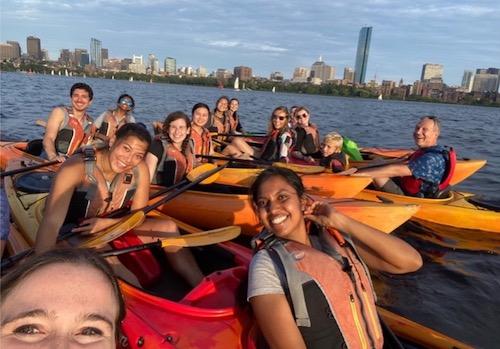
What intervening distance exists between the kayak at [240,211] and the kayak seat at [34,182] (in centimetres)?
143

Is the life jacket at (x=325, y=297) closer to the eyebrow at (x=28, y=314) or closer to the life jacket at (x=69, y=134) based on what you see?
the eyebrow at (x=28, y=314)

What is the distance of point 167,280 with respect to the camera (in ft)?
11.2

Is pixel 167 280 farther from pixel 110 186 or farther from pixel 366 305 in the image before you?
pixel 366 305

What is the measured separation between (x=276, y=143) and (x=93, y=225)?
4740 mm

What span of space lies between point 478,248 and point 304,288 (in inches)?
197

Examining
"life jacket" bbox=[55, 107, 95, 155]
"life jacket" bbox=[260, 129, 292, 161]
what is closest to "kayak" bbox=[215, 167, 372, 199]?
"life jacket" bbox=[260, 129, 292, 161]

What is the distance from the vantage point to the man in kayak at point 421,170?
5.66 metres

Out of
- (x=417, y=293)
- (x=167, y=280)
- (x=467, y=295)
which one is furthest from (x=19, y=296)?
(x=467, y=295)

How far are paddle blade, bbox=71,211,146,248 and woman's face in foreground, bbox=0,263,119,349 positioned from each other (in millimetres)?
1874

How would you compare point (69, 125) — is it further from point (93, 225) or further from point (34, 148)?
point (93, 225)

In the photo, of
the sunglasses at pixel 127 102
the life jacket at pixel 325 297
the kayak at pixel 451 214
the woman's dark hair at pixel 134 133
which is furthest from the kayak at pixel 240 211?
the sunglasses at pixel 127 102

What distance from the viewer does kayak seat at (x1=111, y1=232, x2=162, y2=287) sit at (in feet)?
11.0

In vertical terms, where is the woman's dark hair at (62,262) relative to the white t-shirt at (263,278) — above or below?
above

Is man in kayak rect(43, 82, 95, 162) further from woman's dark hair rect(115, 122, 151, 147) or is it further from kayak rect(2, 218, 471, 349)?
kayak rect(2, 218, 471, 349)
